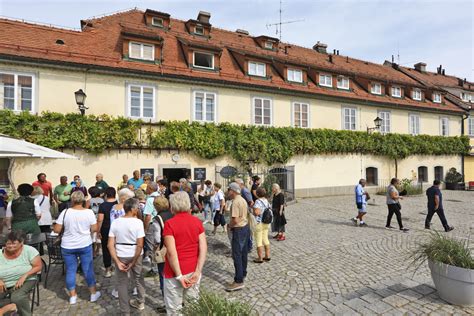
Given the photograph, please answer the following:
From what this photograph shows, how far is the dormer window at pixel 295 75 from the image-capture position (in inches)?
684

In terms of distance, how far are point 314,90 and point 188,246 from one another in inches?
640

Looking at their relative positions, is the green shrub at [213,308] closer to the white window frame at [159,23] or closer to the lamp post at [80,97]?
the lamp post at [80,97]

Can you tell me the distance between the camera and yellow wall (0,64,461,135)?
1125 centimetres

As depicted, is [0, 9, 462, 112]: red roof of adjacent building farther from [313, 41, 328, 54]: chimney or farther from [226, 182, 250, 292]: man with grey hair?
[226, 182, 250, 292]: man with grey hair

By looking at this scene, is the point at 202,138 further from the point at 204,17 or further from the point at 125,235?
the point at 204,17

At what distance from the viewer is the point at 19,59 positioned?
10641mm

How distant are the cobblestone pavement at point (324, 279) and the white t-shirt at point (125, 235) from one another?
109 cm

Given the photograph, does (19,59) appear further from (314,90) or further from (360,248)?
(314,90)

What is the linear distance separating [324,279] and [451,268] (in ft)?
7.34

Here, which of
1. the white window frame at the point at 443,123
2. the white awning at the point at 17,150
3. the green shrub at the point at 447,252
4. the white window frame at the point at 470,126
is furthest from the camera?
the white window frame at the point at 470,126

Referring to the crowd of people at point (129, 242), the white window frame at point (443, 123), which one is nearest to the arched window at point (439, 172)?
the white window frame at point (443, 123)

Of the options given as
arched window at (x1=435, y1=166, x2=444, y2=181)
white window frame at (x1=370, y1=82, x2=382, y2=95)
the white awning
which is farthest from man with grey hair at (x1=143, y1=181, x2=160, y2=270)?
arched window at (x1=435, y1=166, x2=444, y2=181)

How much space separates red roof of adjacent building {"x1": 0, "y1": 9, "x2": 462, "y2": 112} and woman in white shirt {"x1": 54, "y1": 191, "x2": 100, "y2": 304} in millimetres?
9706

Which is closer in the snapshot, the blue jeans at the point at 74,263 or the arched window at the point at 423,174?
the blue jeans at the point at 74,263
